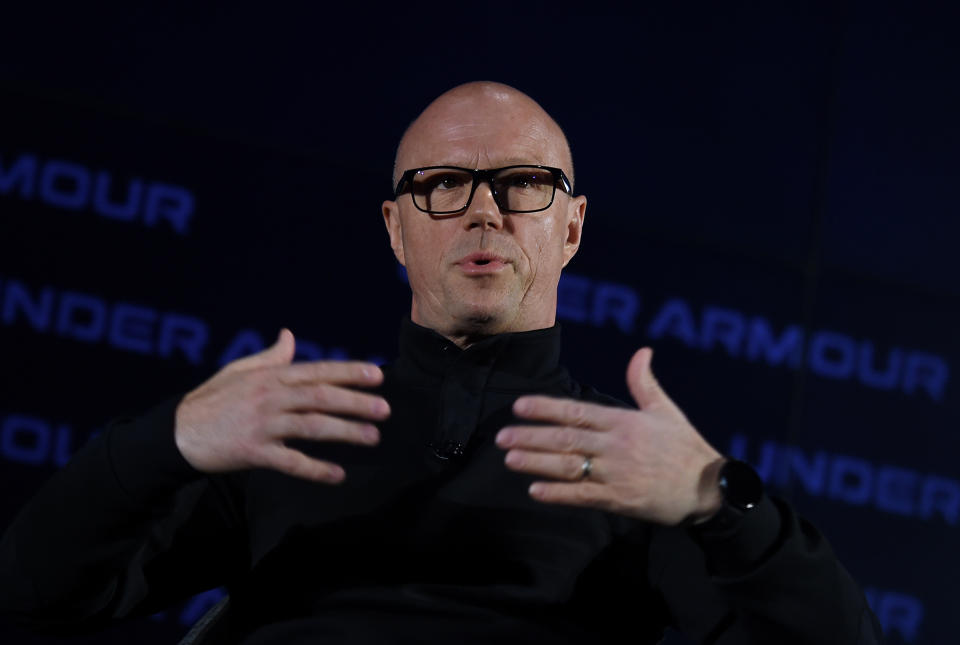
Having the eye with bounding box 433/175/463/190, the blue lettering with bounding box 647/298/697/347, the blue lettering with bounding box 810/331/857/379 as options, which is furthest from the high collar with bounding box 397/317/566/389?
the blue lettering with bounding box 810/331/857/379

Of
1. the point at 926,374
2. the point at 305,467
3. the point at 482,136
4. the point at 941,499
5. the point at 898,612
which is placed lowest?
the point at 898,612

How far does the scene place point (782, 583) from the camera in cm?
106

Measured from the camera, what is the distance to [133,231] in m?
2.18

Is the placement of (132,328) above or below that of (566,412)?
below

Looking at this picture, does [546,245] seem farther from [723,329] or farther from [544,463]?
[723,329]

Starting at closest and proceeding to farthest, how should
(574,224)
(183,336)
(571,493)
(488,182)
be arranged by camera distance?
(571,493) < (488,182) < (574,224) < (183,336)

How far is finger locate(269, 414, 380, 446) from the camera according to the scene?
1.00 metres

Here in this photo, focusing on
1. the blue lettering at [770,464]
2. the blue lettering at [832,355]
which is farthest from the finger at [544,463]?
the blue lettering at [832,355]

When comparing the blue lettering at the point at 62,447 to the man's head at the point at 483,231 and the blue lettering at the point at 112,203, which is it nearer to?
the blue lettering at the point at 112,203

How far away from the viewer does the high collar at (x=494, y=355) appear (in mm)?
1459

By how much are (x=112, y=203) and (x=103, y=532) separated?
3.97 ft

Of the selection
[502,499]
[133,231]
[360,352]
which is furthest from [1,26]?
[502,499]

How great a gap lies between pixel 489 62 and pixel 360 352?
803 millimetres

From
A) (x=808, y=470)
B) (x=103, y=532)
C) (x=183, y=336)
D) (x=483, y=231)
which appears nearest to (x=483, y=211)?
(x=483, y=231)
